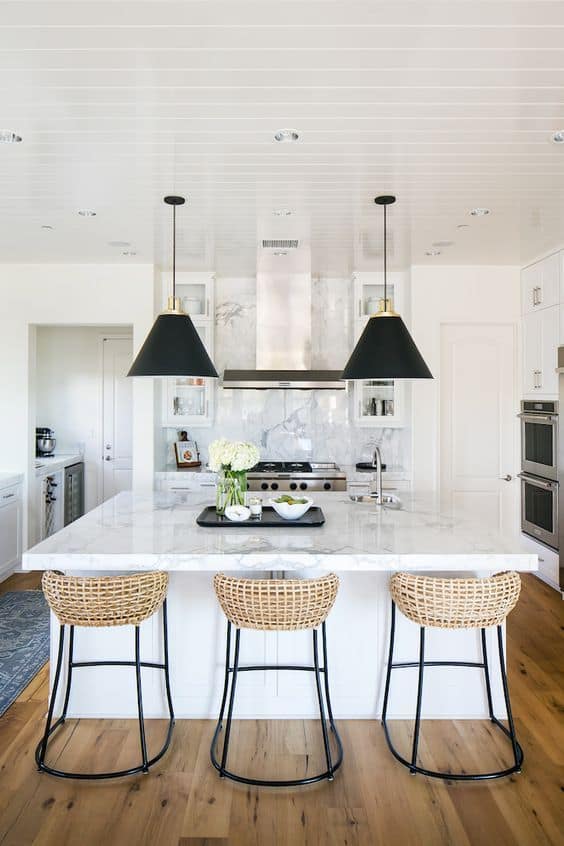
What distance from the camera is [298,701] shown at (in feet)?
8.69

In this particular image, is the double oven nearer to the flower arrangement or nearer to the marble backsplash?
the marble backsplash

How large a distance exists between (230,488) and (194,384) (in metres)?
2.44

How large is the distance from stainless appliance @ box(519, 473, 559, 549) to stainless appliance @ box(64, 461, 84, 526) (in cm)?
438

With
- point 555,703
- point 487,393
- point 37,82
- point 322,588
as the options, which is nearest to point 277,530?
point 322,588

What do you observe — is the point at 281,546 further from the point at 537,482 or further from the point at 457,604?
the point at 537,482

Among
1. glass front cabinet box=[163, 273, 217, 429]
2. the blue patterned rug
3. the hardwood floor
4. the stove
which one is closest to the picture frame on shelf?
glass front cabinet box=[163, 273, 217, 429]

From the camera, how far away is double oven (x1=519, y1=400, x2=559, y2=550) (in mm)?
4352

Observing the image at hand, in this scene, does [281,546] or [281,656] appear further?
[281,656]

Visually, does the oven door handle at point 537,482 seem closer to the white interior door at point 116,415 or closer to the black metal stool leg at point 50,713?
the black metal stool leg at point 50,713

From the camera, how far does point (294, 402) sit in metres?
5.49

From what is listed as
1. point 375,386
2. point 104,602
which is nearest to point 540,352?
point 375,386

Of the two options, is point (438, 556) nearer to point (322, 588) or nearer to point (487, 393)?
point (322, 588)

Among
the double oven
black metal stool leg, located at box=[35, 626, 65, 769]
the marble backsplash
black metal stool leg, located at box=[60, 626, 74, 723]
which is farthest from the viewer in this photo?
the marble backsplash

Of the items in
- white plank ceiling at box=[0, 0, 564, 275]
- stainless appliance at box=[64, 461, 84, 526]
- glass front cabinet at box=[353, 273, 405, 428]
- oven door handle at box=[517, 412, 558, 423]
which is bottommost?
stainless appliance at box=[64, 461, 84, 526]
